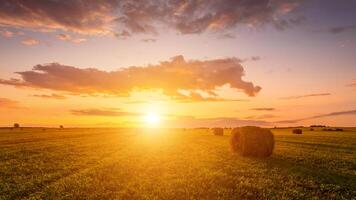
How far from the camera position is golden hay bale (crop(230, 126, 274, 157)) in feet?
81.8

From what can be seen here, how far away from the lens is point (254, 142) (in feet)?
82.7

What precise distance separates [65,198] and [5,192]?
116 inches

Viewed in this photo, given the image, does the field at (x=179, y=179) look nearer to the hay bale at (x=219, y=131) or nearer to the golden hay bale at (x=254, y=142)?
the golden hay bale at (x=254, y=142)

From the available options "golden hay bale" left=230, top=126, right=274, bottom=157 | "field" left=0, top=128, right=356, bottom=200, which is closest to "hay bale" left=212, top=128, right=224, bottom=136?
"golden hay bale" left=230, top=126, right=274, bottom=157

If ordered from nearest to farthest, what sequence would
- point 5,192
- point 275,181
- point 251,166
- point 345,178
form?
point 5,192
point 275,181
point 345,178
point 251,166

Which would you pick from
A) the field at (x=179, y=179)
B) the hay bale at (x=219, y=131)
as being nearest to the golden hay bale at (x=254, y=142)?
the field at (x=179, y=179)

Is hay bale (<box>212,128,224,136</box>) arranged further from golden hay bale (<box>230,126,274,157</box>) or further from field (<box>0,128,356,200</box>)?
field (<box>0,128,356,200</box>)

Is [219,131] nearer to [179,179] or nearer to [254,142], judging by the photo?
[254,142]

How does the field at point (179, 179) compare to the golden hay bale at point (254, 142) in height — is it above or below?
below

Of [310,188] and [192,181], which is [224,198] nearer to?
[192,181]

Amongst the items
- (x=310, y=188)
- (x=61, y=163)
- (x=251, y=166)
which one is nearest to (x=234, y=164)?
(x=251, y=166)

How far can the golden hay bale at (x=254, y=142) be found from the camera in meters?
24.9

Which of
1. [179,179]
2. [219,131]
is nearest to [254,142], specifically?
[179,179]

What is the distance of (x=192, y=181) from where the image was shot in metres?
14.8
